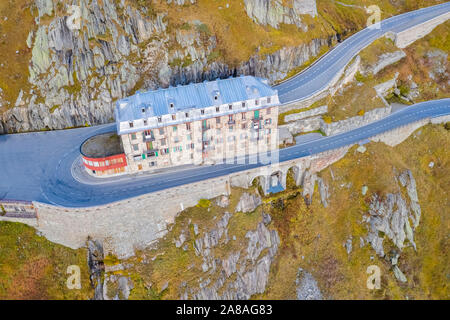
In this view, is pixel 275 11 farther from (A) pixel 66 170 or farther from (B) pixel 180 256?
(B) pixel 180 256

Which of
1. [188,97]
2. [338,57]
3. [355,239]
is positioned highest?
[338,57]

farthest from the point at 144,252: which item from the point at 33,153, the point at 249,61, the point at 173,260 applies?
the point at 249,61

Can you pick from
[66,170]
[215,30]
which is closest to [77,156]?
[66,170]

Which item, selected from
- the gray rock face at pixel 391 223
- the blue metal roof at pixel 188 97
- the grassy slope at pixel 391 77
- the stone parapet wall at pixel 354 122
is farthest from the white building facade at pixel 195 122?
the gray rock face at pixel 391 223

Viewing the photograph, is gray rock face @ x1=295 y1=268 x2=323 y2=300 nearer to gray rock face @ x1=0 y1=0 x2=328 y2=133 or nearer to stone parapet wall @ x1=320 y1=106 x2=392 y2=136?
stone parapet wall @ x1=320 y1=106 x2=392 y2=136

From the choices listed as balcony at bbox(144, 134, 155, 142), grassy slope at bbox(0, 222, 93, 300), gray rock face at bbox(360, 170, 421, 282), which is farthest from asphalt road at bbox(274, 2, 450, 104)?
grassy slope at bbox(0, 222, 93, 300)

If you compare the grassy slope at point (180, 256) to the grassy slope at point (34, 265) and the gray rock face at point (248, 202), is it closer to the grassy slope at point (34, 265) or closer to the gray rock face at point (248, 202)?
the gray rock face at point (248, 202)

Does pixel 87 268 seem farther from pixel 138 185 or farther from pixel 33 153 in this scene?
pixel 33 153
